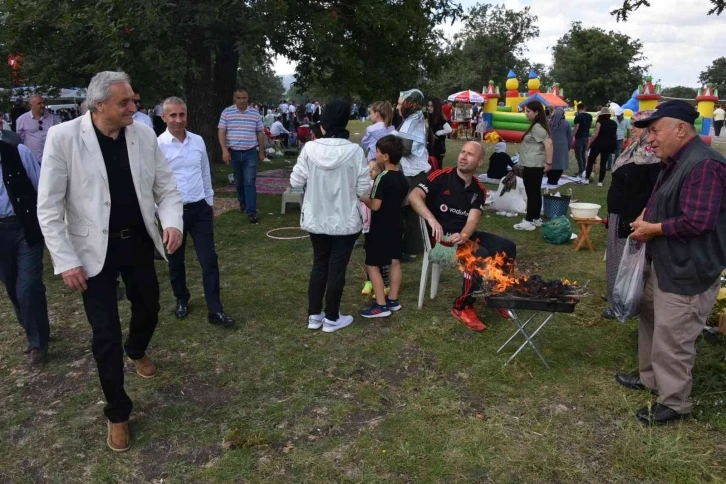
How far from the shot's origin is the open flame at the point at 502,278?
152 inches

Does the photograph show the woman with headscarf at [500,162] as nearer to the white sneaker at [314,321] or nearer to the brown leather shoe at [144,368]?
the white sneaker at [314,321]

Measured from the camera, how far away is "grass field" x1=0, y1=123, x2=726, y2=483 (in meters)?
2.99

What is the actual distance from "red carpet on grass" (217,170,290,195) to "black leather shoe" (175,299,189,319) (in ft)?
21.1

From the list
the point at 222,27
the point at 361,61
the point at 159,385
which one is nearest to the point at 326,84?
the point at 361,61

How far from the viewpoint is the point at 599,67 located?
45.2 m

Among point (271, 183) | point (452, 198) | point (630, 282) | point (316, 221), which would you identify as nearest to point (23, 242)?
point (316, 221)

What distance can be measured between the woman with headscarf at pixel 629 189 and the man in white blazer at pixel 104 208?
3.51 metres

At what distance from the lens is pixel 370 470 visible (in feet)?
9.74

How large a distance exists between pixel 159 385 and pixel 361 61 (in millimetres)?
8336

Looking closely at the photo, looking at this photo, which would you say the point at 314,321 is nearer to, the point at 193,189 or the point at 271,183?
the point at 193,189

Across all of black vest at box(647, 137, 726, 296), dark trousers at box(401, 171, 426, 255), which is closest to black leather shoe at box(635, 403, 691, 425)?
black vest at box(647, 137, 726, 296)

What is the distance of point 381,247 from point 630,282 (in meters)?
2.10

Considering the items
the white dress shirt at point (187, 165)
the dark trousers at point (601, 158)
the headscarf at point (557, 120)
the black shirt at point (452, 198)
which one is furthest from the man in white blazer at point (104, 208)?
the dark trousers at point (601, 158)

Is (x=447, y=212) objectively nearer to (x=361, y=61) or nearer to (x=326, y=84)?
(x=361, y=61)
